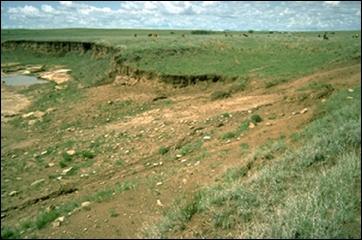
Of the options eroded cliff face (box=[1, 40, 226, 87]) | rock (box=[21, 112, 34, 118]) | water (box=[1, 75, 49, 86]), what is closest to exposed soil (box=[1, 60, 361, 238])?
eroded cliff face (box=[1, 40, 226, 87])

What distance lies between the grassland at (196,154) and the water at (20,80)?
1074 cm

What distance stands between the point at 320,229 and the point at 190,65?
20.2m

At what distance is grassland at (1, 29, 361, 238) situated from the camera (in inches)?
252

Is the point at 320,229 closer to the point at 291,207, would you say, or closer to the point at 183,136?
the point at 291,207

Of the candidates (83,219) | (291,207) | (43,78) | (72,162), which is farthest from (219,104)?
(43,78)

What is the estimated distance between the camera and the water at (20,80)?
1415 inches

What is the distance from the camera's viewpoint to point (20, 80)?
38250 millimetres

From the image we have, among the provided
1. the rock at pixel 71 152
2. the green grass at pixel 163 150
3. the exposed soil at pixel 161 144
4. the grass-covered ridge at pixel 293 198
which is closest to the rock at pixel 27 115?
the exposed soil at pixel 161 144

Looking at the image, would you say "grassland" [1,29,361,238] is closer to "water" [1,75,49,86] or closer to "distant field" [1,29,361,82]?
"distant field" [1,29,361,82]

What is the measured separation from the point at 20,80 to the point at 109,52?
9467 mm

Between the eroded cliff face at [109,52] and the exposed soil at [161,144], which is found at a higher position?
the eroded cliff face at [109,52]

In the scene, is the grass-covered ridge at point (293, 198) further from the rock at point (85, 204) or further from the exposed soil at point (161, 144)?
the rock at point (85, 204)

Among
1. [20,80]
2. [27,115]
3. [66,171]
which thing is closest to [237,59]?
[27,115]

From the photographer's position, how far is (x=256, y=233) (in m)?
5.51
